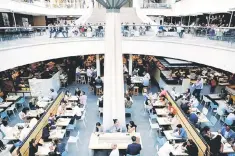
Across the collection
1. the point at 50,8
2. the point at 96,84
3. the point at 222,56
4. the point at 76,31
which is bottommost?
the point at 96,84

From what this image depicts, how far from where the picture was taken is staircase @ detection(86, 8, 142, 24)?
21.7m

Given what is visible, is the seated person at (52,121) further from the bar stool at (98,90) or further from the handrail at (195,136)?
the handrail at (195,136)

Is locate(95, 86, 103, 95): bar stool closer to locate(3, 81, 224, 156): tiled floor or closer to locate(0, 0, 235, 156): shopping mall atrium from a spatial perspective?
Result: locate(0, 0, 235, 156): shopping mall atrium

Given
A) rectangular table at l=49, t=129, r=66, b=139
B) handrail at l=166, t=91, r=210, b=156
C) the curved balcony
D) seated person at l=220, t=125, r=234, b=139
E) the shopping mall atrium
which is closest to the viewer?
handrail at l=166, t=91, r=210, b=156

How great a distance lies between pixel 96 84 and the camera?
53.2 feet

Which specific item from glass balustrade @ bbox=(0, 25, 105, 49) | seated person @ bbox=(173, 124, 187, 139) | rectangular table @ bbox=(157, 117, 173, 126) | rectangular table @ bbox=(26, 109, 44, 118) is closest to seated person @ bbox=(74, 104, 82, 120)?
rectangular table @ bbox=(26, 109, 44, 118)

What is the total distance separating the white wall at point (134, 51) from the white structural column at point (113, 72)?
210 inches


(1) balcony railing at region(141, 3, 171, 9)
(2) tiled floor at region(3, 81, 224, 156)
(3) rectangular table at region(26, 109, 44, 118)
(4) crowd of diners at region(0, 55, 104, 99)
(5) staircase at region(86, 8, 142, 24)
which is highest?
(1) balcony railing at region(141, 3, 171, 9)

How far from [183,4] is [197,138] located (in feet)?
67.5

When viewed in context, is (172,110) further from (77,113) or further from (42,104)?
(42,104)

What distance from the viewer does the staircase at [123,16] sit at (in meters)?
21.7

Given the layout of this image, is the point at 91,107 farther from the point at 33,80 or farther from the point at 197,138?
A: the point at 197,138

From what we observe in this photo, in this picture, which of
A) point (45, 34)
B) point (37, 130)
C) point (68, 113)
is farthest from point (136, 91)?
point (37, 130)

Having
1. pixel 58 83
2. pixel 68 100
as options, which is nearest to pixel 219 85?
pixel 68 100
